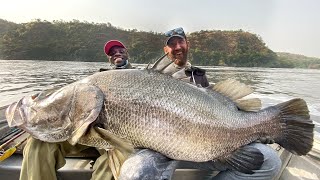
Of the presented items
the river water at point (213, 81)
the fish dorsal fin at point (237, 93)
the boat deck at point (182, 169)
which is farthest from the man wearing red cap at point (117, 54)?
the fish dorsal fin at point (237, 93)

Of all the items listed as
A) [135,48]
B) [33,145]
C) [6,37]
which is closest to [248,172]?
[33,145]

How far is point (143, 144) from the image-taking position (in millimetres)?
2355

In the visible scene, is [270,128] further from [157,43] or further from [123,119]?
[157,43]

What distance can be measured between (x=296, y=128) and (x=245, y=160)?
46cm

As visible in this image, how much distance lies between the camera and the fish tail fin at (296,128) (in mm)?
2508

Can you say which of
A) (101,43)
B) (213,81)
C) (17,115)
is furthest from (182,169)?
(101,43)

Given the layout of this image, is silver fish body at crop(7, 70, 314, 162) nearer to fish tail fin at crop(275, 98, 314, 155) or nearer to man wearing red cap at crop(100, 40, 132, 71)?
fish tail fin at crop(275, 98, 314, 155)

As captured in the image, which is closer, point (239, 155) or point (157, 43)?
point (239, 155)

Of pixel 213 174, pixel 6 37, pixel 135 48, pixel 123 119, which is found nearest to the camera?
pixel 123 119

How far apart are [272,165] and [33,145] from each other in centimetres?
185

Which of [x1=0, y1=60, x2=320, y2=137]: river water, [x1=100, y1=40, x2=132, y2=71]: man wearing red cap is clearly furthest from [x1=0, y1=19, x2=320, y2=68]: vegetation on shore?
[x1=100, y1=40, x2=132, y2=71]: man wearing red cap

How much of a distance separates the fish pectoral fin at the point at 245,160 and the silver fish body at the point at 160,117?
46 mm

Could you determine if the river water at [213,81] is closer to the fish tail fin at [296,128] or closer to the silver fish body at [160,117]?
the silver fish body at [160,117]

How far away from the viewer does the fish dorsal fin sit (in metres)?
2.65
